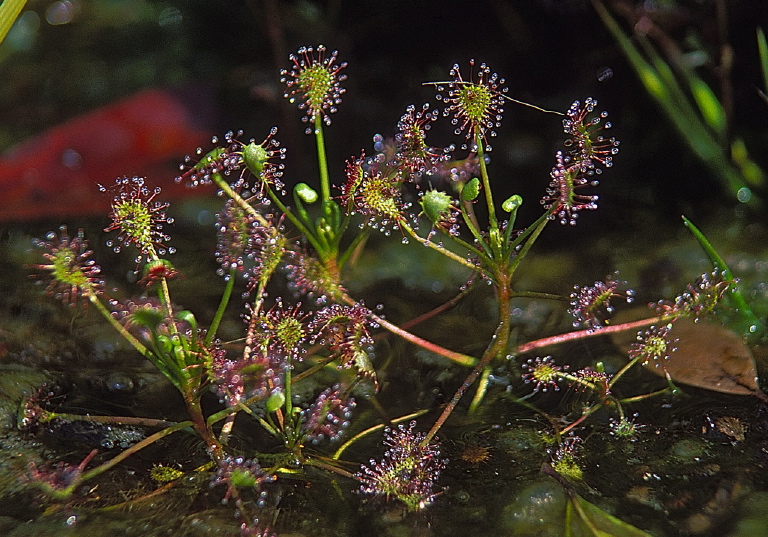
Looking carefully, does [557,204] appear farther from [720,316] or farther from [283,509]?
[283,509]

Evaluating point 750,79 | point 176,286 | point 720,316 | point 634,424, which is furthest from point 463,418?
point 750,79

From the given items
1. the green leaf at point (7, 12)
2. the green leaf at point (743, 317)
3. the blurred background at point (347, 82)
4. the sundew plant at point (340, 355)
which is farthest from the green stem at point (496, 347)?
the green leaf at point (7, 12)

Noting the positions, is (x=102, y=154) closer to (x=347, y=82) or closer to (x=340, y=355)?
(x=347, y=82)

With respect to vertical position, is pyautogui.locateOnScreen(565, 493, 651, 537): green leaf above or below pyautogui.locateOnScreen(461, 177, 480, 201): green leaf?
below

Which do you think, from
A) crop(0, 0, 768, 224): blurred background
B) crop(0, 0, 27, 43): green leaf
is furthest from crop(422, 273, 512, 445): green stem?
crop(0, 0, 27, 43): green leaf

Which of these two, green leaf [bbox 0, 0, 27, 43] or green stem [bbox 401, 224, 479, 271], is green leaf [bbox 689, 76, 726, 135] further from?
A: green leaf [bbox 0, 0, 27, 43]

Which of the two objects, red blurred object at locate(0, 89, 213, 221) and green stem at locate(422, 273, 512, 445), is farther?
red blurred object at locate(0, 89, 213, 221)
